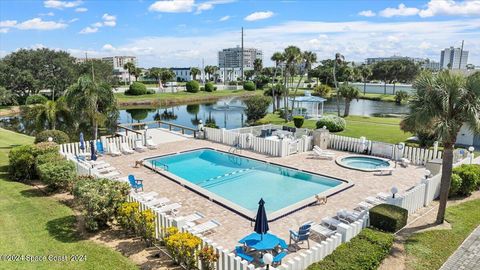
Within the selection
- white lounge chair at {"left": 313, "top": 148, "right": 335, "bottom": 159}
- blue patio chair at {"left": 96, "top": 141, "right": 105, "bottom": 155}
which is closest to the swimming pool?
white lounge chair at {"left": 313, "top": 148, "right": 335, "bottom": 159}

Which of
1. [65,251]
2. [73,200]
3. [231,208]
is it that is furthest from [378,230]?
[73,200]

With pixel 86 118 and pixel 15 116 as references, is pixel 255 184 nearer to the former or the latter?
pixel 86 118

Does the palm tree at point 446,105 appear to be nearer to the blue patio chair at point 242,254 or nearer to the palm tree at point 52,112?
the blue patio chair at point 242,254

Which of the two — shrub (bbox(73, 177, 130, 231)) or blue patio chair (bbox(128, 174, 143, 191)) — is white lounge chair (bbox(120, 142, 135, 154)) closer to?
→ blue patio chair (bbox(128, 174, 143, 191))

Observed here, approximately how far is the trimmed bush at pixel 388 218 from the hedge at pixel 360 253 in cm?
80

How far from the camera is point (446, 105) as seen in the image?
8.32m

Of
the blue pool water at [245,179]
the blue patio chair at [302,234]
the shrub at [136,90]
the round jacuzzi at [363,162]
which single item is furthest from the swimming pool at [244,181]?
the shrub at [136,90]

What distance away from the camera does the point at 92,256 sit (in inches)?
287

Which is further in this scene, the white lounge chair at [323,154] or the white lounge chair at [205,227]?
the white lounge chair at [323,154]

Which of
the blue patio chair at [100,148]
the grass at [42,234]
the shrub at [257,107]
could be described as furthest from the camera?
the shrub at [257,107]

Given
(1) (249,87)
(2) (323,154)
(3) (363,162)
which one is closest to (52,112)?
(2) (323,154)

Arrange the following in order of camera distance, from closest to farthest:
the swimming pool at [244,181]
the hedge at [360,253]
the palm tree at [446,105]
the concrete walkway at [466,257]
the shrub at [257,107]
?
the hedge at [360,253] < the concrete walkway at [466,257] < the palm tree at [446,105] < the swimming pool at [244,181] < the shrub at [257,107]

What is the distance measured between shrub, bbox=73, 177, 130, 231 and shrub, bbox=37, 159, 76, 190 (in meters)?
2.83

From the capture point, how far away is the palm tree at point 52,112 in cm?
1959
